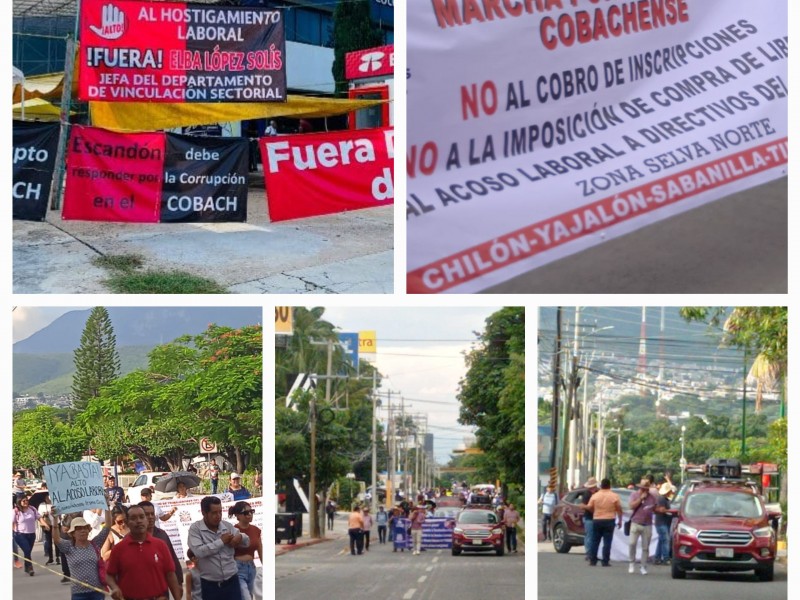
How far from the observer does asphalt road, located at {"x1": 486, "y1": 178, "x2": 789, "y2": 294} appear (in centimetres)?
609

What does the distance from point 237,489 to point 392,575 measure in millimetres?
947

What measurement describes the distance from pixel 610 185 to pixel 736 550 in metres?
2.03

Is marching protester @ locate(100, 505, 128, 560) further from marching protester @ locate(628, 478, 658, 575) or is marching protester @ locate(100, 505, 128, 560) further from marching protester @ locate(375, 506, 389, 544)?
marching protester @ locate(628, 478, 658, 575)

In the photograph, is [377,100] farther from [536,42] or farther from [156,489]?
[156,489]

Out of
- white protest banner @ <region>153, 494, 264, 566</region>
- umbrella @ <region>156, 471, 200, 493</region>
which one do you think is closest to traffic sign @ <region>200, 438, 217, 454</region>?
umbrella @ <region>156, 471, 200, 493</region>

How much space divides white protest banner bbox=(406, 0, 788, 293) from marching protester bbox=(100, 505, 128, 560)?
1.97 metres

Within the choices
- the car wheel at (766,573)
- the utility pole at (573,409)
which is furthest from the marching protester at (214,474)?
the car wheel at (766,573)

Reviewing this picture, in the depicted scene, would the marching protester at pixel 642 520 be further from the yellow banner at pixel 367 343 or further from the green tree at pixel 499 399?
the yellow banner at pixel 367 343

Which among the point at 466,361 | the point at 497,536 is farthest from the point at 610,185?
the point at 497,536

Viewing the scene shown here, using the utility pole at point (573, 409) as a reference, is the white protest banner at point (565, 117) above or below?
above

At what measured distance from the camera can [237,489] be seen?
20.6 ft

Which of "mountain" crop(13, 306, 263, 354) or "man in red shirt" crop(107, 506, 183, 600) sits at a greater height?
"mountain" crop(13, 306, 263, 354)

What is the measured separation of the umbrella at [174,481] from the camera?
630 cm

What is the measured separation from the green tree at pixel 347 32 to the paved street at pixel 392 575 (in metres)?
2.73
